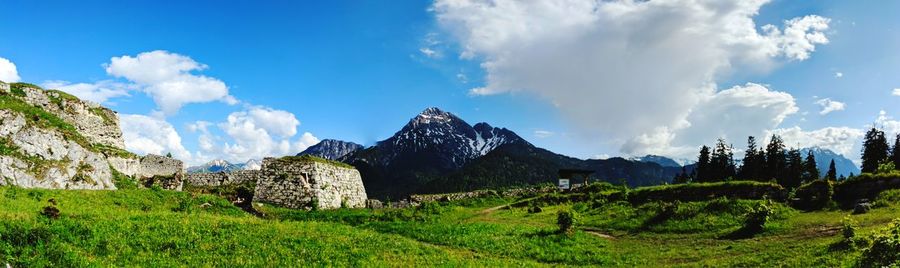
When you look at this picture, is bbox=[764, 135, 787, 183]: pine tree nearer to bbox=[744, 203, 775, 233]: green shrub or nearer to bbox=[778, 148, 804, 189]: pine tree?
bbox=[778, 148, 804, 189]: pine tree

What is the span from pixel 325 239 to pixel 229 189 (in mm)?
33782

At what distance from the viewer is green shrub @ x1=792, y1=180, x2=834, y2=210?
3288 centimetres

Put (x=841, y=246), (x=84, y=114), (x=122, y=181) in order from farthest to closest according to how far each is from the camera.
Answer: (x=84, y=114)
(x=122, y=181)
(x=841, y=246)

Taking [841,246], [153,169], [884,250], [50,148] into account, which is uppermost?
[50,148]

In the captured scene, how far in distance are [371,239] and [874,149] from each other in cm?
10608

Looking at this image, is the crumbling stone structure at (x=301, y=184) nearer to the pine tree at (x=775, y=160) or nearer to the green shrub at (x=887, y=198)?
the green shrub at (x=887, y=198)


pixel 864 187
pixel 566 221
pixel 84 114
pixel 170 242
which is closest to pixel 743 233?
pixel 566 221

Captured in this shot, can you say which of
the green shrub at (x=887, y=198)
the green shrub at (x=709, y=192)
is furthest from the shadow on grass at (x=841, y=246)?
the green shrub at (x=709, y=192)

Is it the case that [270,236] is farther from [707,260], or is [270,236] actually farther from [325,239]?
[707,260]

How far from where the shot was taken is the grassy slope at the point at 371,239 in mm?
16266

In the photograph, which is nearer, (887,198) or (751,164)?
(887,198)

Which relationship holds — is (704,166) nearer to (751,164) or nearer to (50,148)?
(751,164)

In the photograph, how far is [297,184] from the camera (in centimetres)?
4425

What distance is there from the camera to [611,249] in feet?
86.5
